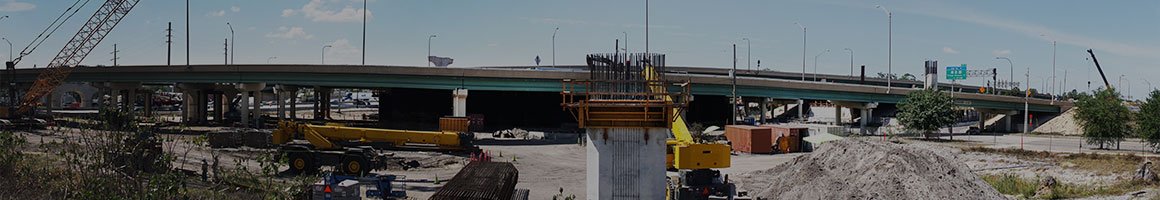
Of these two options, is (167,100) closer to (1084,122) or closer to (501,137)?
(501,137)

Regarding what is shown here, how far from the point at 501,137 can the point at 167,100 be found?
3530 inches

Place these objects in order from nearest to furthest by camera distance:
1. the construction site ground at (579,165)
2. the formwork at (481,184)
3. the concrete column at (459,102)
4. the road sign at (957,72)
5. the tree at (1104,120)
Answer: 1. the formwork at (481,184)
2. the construction site ground at (579,165)
3. the tree at (1104,120)
4. the concrete column at (459,102)
5. the road sign at (957,72)

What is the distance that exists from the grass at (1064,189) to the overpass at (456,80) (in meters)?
27.2

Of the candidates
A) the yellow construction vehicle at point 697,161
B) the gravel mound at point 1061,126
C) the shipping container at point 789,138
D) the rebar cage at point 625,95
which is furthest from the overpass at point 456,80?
the rebar cage at point 625,95

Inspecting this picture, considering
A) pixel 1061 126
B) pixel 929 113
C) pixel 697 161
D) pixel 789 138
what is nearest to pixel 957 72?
pixel 1061 126

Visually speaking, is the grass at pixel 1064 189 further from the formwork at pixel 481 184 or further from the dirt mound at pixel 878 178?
the formwork at pixel 481 184

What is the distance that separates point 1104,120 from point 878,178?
3087cm

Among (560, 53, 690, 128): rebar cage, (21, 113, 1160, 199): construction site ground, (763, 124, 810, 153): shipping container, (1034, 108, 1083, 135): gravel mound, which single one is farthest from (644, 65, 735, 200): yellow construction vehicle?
(1034, 108, 1083, 135): gravel mound

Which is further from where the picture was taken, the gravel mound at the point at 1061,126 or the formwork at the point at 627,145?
the gravel mound at the point at 1061,126

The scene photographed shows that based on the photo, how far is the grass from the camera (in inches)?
1061

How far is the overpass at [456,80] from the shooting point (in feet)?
206

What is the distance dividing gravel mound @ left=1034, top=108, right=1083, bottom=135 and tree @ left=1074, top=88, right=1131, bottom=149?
833 inches

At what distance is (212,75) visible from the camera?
69188 millimetres

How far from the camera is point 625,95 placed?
1881 cm
